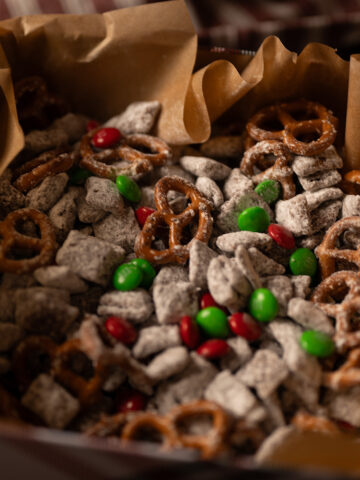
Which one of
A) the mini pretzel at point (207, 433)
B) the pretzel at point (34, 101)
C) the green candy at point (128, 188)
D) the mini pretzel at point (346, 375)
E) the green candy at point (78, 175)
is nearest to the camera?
the mini pretzel at point (207, 433)

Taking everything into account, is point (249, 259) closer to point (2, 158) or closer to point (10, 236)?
point (10, 236)

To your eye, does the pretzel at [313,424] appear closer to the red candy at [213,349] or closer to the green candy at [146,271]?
the red candy at [213,349]

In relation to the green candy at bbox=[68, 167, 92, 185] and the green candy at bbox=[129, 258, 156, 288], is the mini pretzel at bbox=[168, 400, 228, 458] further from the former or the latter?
the green candy at bbox=[68, 167, 92, 185]

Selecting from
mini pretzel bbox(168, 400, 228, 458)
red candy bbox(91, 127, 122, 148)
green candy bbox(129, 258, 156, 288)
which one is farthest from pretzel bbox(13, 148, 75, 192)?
mini pretzel bbox(168, 400, 228, 458)

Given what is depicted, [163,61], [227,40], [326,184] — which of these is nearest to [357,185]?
[326,184]

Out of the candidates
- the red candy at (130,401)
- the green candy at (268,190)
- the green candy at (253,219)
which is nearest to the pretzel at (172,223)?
the green candy at (253,219)

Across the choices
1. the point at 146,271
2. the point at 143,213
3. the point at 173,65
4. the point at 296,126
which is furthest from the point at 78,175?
the point at 296,126
